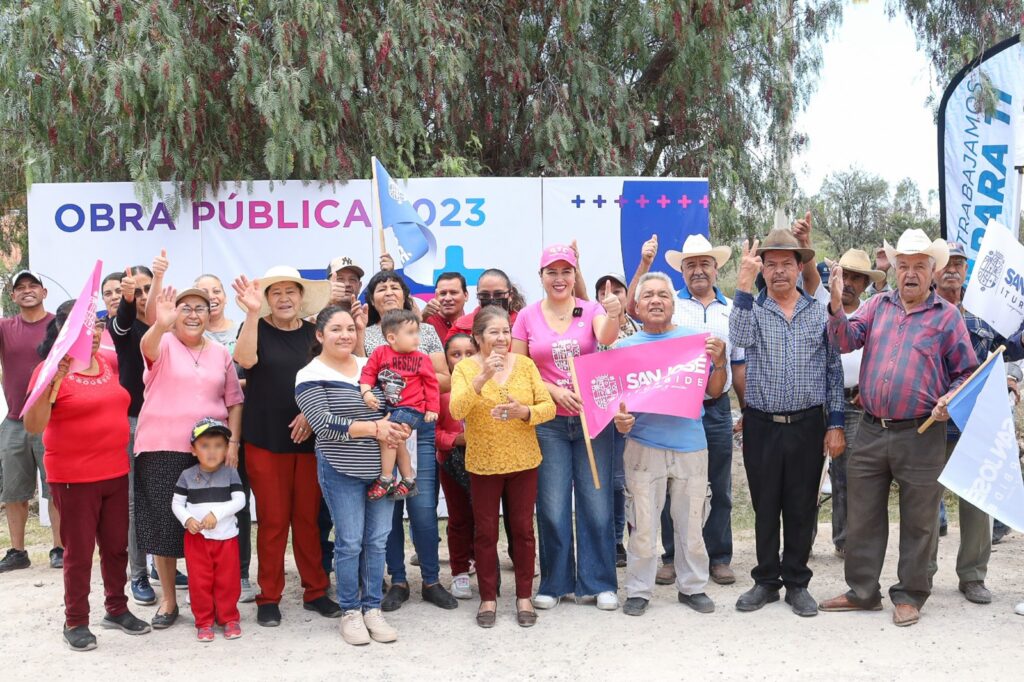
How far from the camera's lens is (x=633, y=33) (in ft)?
32.3

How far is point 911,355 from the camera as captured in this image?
5.34 metres

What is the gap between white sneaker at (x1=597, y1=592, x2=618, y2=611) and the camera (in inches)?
222

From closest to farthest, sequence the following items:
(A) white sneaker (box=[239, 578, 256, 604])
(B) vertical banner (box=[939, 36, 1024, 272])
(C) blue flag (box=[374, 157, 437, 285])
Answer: (A) white sneaker (box=[239, 578, 256, 604]) → (C) blue flag (box=[374, 157, 437, 285]) → (B) vertical banner (box=[939, 36, 1024, 272])

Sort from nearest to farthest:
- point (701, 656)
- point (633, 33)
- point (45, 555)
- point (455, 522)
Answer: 1. point (701, 656)
2. point (455, 522)
3. point (45, 555)
4. point (633, 33)

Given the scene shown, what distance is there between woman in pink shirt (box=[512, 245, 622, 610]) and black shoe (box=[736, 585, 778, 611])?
28.7 inches

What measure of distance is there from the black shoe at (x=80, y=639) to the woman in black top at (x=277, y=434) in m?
0.87

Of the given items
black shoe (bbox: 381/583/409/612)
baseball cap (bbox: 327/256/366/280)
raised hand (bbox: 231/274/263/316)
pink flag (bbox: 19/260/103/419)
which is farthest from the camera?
baseball cap (bbox: 327/256/366/280)

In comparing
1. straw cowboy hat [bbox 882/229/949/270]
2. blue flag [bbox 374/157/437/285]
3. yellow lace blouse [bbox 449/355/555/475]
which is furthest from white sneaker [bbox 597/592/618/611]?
blue flag [bbox 374/157/437/285]

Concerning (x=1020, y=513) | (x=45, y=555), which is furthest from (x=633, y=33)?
(x=45, y=555)

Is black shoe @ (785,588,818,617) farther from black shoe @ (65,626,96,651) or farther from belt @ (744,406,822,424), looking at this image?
black shoe @ (65,626,96,651)

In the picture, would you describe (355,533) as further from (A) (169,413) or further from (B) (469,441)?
(A) (169,413)

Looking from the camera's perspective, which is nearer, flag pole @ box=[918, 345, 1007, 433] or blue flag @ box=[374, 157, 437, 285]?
flag pole @ box=[918, 345, 1007, 433]

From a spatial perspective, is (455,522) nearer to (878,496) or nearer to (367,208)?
(878,496)

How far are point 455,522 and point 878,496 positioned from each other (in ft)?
8.18
